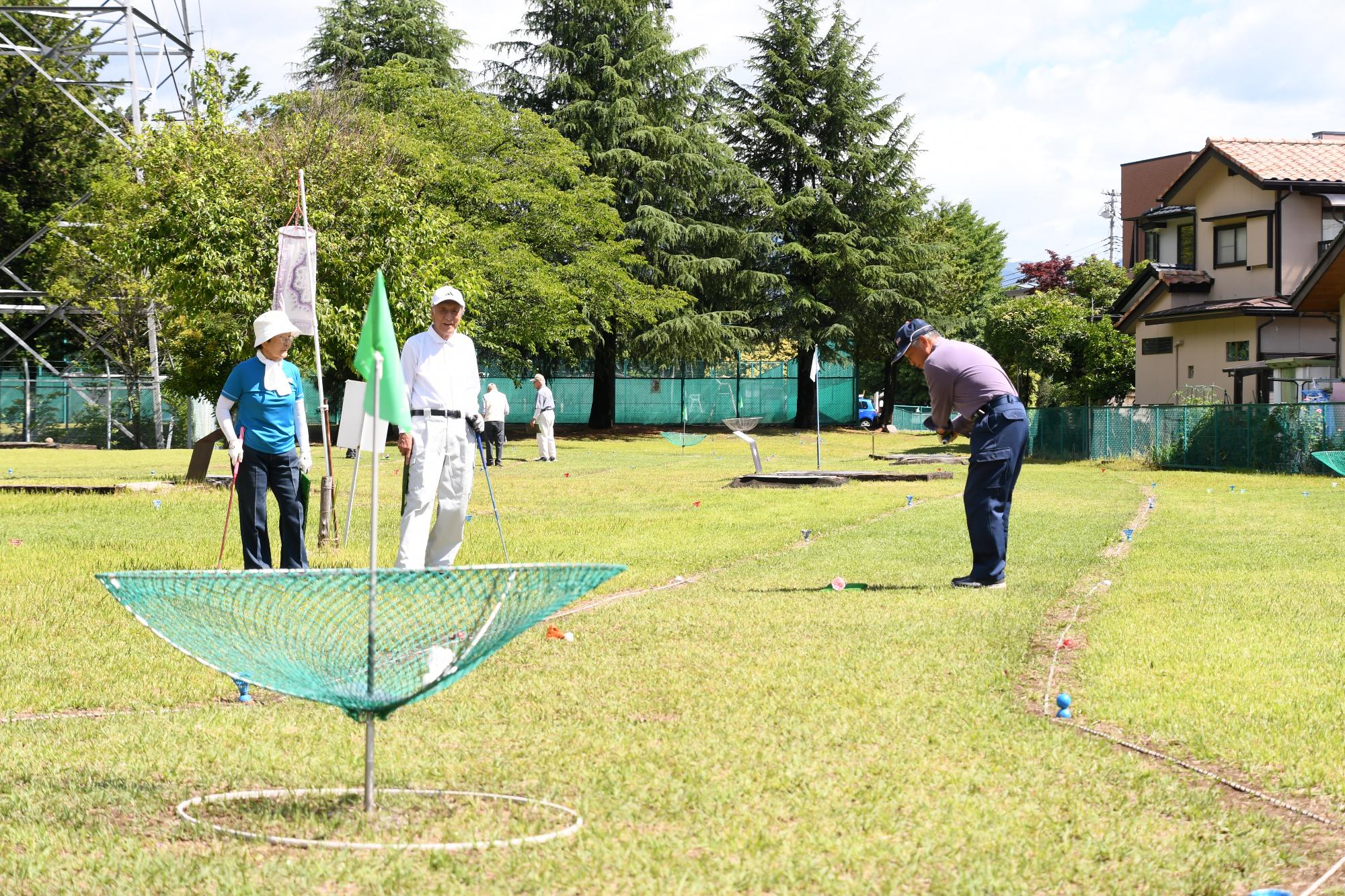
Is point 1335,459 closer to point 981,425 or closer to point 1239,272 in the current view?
point 1239,272

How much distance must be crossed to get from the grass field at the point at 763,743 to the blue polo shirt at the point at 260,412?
1.41 meters

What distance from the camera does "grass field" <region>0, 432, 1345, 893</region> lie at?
3680 mm

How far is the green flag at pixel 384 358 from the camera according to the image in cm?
415

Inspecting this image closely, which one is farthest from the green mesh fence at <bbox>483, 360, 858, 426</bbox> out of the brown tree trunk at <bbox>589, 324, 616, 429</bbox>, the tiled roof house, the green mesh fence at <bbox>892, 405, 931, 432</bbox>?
the tiled roof house

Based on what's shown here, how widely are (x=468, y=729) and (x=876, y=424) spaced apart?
1930 inches

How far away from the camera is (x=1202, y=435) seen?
28109 millimetres

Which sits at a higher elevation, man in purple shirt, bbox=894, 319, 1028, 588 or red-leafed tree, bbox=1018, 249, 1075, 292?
red-leafed tree, bbox=1018, 249, 1075, 292

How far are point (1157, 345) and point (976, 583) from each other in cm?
3193

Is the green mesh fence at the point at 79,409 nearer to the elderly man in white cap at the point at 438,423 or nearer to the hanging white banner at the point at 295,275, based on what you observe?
the hanging white banner at the point at 295,275

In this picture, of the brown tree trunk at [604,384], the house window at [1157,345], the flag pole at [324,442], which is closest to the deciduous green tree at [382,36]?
the brown tree trunk at [604,384]

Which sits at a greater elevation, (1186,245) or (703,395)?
(1186,245)

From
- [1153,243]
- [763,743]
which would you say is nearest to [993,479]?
[763,743]

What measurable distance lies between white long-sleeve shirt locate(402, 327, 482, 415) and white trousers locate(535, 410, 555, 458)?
67.2ft

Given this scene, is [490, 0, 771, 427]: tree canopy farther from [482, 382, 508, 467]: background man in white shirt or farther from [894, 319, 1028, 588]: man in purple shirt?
[894, 319, 1028, 588]: man in purple shirt
